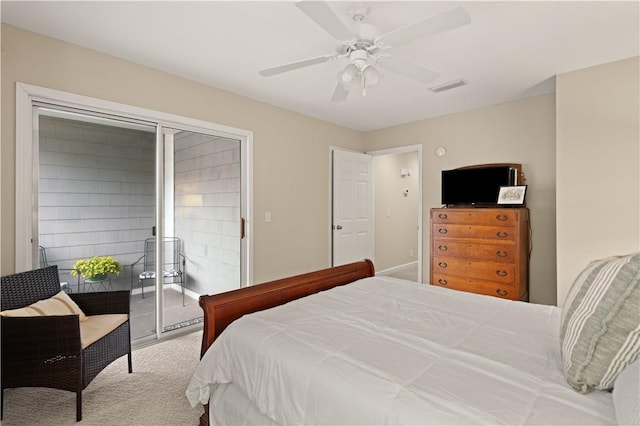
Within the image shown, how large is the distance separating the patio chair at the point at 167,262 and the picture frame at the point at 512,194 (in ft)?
12.1

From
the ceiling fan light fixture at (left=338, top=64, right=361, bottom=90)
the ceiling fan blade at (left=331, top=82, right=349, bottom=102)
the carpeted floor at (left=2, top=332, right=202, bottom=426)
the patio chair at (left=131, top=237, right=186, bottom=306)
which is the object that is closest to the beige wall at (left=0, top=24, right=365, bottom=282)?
the patio chair at (left=131, top=237, right=186, bottom=306)

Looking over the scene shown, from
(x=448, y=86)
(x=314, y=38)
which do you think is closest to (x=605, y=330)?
(x=314, y=38)

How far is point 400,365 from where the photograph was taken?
1.22m

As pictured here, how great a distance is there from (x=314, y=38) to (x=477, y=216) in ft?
8.53

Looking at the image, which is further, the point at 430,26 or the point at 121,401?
the point at 121,401

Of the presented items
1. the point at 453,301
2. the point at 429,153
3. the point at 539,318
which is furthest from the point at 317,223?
the point at 539,318

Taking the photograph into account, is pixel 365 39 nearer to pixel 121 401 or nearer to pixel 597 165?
pixel 597 165

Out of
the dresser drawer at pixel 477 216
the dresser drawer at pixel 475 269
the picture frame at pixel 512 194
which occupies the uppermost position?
the picture frame at pixel 512 194

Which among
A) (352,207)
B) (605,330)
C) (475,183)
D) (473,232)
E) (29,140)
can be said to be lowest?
(605,330)

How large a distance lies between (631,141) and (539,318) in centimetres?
210

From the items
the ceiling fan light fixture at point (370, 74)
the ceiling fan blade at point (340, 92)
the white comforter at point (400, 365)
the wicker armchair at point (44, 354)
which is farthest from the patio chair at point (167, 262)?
the ceiling fan light fixture at point (370, 74)

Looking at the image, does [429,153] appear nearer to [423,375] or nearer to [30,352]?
[423,375]

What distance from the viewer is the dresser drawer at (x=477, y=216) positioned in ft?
11.3

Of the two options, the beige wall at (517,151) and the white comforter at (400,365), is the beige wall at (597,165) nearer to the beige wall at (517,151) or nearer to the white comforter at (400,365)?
the beige wall at (517,151)
